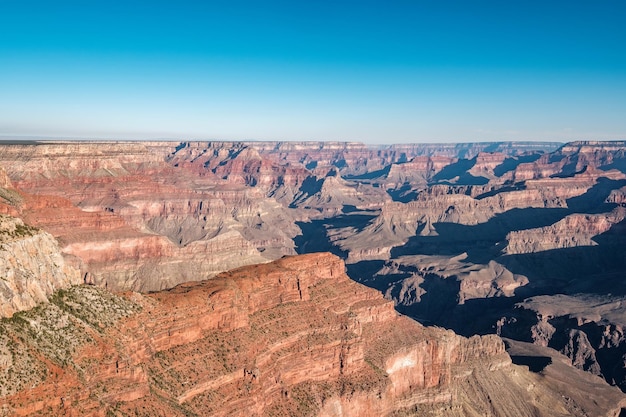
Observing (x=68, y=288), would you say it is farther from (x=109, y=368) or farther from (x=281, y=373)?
(x=281, y=373)

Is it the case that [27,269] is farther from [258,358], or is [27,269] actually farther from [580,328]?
[580,328]

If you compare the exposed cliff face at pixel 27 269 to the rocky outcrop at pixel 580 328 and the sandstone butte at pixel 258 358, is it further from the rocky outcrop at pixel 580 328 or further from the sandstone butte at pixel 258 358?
the rocky outcrop at pixel 580 328

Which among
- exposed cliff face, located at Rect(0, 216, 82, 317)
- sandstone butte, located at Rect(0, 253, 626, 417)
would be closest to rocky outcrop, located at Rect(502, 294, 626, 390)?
sandstone butte, located at Rect(0, 253, 626, 417)

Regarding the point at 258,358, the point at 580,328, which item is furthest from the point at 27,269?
the point at 580,328

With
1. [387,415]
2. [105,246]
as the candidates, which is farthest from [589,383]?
[105,246]

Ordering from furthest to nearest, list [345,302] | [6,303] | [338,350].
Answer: [345,302] → [338,350] → [6,303]

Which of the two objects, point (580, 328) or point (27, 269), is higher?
point (27, 269)

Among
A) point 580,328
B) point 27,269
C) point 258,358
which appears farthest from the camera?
point 580,328
